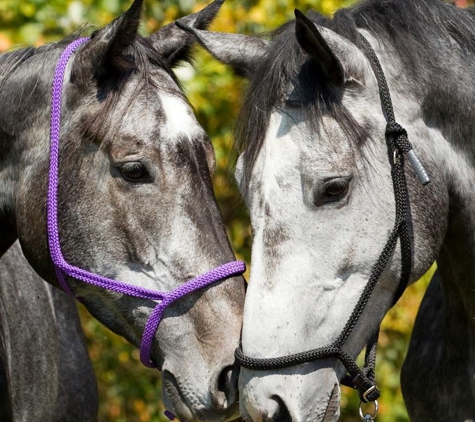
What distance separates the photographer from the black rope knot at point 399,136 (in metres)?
3.25

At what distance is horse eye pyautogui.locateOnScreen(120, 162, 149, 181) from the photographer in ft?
11.1

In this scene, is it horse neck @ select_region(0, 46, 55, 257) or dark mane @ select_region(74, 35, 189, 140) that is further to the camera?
horse neck @ select_region(0, 46, 55, 257)

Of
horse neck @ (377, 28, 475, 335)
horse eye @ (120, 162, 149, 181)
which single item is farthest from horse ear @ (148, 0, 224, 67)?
horse neck @ (377, 28, 475, 335)

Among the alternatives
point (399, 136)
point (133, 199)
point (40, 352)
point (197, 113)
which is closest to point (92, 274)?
point (133, 199)

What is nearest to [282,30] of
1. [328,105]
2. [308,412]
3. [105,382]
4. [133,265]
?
[328,105]

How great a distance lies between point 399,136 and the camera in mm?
3260

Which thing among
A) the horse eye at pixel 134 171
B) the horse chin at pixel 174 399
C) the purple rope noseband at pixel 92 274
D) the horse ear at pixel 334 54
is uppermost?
the horse ear at pixel 334 54

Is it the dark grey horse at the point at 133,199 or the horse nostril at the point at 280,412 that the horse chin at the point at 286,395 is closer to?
the horse nostril at the point at 280,412

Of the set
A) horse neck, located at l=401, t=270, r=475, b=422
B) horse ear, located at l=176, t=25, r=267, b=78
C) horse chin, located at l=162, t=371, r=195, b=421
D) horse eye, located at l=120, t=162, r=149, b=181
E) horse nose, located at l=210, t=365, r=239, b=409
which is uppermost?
horse ear, located at l=176, t=25, r=267, b=78

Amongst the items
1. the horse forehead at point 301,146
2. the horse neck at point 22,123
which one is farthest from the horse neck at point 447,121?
the horse neck at point 22,123

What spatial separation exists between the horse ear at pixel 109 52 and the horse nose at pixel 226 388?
112 cm

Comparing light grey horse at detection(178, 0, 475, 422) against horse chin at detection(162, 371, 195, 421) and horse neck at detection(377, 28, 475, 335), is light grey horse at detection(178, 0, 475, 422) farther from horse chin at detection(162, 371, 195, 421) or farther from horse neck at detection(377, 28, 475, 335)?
horse chin at detection(162, 371, 195, 421)

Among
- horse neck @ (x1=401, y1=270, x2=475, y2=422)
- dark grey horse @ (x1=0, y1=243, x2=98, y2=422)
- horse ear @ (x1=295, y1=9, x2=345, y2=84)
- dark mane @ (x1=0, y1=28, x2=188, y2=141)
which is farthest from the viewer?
dark grey horse @ (x1=0, y1=243, x2=98, y2=422)

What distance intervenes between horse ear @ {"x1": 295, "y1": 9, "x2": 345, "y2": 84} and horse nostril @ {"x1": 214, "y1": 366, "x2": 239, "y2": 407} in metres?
1.02
